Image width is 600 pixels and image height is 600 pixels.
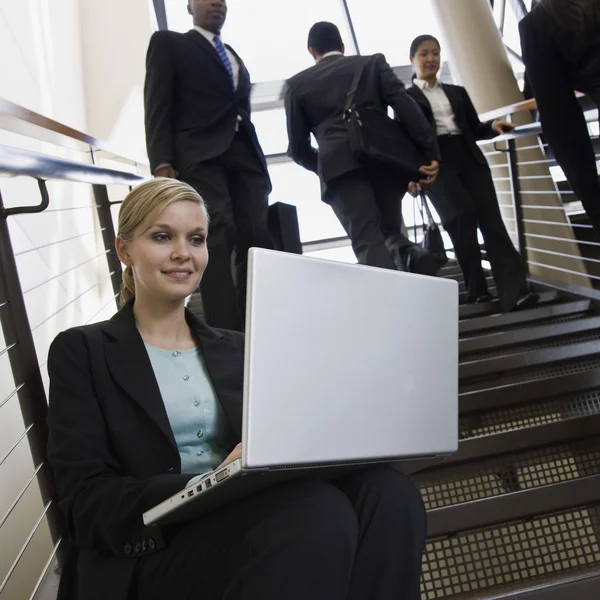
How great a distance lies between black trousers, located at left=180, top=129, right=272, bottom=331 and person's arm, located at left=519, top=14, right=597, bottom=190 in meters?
1.14

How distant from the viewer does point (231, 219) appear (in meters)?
2.67

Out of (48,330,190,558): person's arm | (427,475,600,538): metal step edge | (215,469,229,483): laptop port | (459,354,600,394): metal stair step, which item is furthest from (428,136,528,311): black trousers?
(215,469,229,483): laptop port

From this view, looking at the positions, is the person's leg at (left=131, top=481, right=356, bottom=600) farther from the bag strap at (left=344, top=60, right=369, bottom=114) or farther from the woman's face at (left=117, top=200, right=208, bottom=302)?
the bag strap at (left=344, top=60, right=369, bottom=114)

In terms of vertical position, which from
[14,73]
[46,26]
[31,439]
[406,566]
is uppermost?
[46,26]

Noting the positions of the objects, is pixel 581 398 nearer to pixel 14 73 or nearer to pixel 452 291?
pixel 452 291

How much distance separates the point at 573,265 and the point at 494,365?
1.43 m

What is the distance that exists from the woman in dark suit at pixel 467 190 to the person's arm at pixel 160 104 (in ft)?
4.25

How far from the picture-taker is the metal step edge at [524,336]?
2736 mm

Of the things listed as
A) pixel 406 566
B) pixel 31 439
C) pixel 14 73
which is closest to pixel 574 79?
pixel 406 566

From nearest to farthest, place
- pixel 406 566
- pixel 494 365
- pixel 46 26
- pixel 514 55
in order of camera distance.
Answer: pixel 406 566 → pixel 494 365 → pixel 46 26 → pixel 514 55

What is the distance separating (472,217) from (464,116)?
50 cm

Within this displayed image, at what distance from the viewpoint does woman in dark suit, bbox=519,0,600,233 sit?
68.9 inches

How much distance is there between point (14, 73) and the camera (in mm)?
3742

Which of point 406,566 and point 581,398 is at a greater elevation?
point 406,566
